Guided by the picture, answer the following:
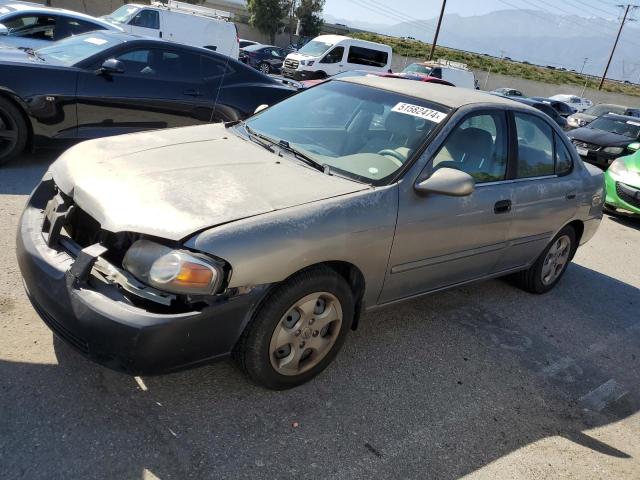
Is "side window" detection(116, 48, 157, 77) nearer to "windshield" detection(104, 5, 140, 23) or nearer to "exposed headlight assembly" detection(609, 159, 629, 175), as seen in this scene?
"exposed headlight assembly" detection(609, 159, 629, 175)

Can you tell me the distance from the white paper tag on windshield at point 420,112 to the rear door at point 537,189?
0.84 m

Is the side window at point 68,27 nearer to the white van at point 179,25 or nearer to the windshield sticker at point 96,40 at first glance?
the windshield sticker at point 96,40

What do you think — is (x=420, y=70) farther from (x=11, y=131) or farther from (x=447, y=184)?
(x=447, y=184)

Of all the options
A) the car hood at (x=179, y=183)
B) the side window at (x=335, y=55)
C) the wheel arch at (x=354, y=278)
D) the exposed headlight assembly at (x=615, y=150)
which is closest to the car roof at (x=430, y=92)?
the car hood at (x=179, y=183)

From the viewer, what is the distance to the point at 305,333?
275 cm

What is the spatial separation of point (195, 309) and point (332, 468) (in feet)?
3.11

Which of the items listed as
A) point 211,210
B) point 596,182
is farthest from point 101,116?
point 596,182

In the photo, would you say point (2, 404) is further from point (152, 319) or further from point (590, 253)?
point (590, 253)

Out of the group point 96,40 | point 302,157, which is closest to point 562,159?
point 302,157

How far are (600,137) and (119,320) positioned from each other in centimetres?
1213

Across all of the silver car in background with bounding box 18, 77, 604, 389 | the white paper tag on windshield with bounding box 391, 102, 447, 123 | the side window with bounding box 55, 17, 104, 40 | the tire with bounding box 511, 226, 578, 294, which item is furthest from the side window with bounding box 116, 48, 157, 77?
the side window with bounding box 55, 17, 104, 40

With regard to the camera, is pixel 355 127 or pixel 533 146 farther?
pixel 533 146

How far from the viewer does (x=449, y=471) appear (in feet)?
8.23

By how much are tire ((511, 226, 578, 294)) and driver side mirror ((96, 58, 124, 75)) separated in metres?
4.61
